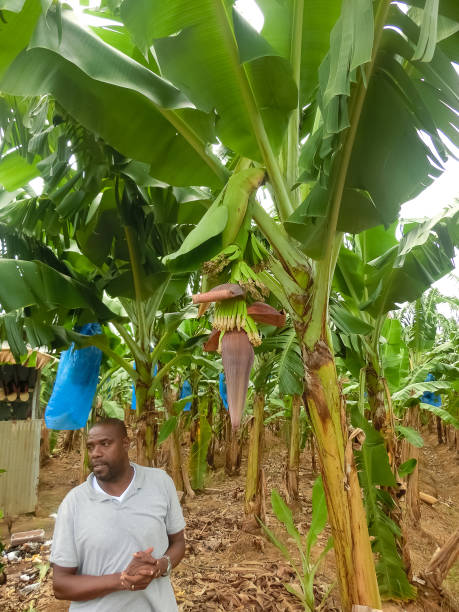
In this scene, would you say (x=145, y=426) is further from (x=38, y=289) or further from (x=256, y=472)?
(x=256, y=472)

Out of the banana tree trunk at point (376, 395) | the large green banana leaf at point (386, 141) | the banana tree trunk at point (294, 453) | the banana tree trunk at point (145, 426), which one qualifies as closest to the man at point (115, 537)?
the large green banana leaf at point (386, 141)

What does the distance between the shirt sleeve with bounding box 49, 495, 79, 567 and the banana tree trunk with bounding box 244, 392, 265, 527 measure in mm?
2890

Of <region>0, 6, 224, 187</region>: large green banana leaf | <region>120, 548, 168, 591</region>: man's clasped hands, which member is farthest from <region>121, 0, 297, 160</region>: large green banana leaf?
<region>120, 548, 168, 591</region>: man's clasped hands

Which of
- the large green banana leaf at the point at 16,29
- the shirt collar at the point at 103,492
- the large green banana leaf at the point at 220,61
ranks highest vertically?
the large green banana leaf at the point at 16,29

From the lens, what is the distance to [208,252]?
1.33m

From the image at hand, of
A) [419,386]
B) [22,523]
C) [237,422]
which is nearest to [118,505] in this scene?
[237,422]

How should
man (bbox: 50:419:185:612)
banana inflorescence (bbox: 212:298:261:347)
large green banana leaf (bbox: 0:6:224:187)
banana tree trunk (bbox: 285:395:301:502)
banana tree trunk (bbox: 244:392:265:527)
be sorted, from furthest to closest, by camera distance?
1. banana tree trunk (bbox: 285:395:301:502)
2. banana tree trunk (bbox: 244:392:265:527)
3. large green banana leaf (bbox: 0:6:224:187)
4. man (bbox: 50:419:185:612)
5. banana inflorescence (bbox: 212:298:261:347)

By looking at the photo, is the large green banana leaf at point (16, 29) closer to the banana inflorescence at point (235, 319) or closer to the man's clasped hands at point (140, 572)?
the banana inflorescence at point (235, 319)

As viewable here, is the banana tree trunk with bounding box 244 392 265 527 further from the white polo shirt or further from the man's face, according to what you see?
the man's face

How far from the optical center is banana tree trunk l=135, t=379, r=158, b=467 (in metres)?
3.18

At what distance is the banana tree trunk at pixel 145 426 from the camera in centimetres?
318

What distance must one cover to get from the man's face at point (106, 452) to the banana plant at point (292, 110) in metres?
0.79

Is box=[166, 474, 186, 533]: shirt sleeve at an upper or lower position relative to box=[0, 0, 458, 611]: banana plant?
lower

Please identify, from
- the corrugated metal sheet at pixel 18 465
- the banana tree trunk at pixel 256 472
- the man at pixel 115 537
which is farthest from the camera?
the corrugated metal sheet at pixel 18 465
